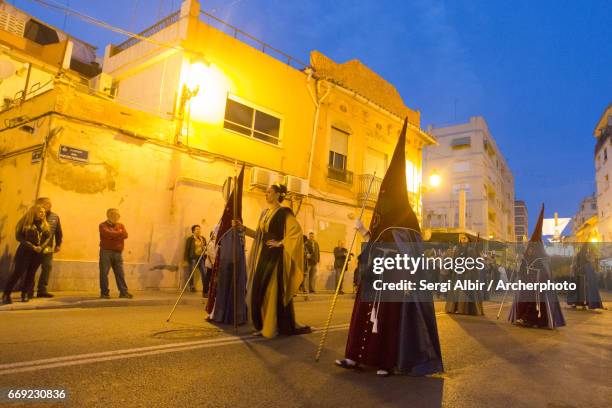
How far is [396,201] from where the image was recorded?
4496mm

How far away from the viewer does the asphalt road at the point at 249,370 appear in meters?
3.21

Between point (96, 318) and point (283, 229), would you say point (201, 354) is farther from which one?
point (96, 318)

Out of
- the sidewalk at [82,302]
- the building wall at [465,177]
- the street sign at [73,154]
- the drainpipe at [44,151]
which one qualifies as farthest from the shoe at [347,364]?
the building wall at [465,177]

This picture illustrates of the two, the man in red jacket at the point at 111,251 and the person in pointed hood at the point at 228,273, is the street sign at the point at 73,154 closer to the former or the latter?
the man in red jacket at the point at 111,251

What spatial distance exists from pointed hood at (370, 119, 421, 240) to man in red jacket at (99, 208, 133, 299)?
663 cm

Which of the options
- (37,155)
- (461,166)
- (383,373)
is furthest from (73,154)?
(461,166)

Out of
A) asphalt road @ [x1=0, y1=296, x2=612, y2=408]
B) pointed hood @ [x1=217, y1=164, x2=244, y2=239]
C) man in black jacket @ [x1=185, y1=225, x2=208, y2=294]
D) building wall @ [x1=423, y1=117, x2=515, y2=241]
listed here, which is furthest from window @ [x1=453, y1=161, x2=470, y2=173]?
pointed hood @ [x1=217, y1=164, x2=244, y2=239]

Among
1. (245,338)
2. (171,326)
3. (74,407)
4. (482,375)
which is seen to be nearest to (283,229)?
(245,338)

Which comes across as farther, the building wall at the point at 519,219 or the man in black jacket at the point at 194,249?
the building wall at the point at 519,219

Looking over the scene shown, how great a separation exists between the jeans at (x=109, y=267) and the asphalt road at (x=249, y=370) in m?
2.49

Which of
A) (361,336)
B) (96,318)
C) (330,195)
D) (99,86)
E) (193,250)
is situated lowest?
(96,318)

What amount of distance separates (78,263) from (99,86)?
25.7 feet

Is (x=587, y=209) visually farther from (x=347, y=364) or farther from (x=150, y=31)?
(x=347, y=364)

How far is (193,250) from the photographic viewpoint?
39.5 ft
